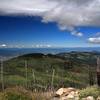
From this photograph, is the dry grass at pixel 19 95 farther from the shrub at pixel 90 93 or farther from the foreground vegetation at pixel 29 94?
the shrub at pixel 90 93

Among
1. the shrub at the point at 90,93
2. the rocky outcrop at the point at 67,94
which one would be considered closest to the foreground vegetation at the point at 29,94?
the shrub at the point at 90,93

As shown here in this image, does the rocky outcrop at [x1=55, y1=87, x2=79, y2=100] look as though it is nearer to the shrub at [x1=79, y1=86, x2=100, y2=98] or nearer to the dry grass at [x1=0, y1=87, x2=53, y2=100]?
the shrub at [x1=79, y1=86, x2=100, y2=98]

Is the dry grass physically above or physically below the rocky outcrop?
above

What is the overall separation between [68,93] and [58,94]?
0.66 m

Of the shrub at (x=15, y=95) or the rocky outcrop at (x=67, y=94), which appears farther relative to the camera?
the rocky outcrop at (x=67, y=94)

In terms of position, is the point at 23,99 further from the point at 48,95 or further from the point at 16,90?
the point at 48,95

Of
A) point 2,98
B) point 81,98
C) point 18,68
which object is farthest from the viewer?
point 18,68

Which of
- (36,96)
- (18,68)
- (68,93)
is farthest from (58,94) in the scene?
(18,68)

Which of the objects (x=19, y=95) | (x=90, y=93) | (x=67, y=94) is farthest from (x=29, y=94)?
(x=90, y=93)

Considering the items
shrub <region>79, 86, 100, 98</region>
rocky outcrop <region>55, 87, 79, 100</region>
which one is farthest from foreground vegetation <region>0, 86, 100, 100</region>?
rocky outcrop <region>55, 87, 79, 100</region>

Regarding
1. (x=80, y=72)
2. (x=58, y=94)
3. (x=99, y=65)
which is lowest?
(x=80, y=72)

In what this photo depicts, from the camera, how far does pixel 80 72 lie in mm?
197375

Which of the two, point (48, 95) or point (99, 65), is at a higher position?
point (99, 65)

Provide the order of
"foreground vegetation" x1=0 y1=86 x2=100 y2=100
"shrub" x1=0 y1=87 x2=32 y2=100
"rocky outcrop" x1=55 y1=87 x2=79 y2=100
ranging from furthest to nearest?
"rocky outcrop" x1=55 y1=87 x2=79 y2=100 < "foreground vegetation" x1=0 y1=86 x2=100 y2=100 < "shrub" x1=0 y1=87 x2=32 y2=100
